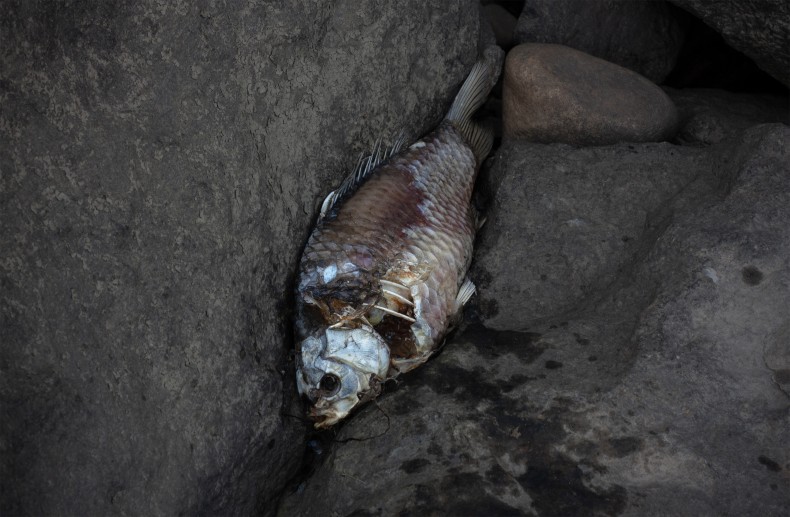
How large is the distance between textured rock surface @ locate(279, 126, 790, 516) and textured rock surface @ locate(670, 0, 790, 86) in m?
0.53

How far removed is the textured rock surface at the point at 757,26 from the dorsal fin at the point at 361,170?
4.61ft

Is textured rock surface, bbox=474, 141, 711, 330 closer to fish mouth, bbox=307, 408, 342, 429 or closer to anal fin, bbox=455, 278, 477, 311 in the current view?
anal fin, bbox=455, 278, 477, 311

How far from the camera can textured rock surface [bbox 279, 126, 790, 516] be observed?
221 centimetres

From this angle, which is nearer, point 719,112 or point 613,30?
point 719,112

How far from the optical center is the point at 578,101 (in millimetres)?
3275

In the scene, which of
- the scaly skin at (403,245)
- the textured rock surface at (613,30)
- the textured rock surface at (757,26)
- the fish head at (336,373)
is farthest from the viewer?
the textured rock surface at (613,30)

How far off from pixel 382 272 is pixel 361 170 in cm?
45

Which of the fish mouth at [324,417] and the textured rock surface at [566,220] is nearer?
the fish mouth at [324,417]

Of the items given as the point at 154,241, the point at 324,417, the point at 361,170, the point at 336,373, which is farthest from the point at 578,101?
the point at 154,241

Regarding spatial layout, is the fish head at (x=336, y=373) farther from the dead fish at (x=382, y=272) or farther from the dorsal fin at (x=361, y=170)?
the dorsal fin at (x=361, y=170)

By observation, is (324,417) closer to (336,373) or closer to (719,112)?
(336,373)

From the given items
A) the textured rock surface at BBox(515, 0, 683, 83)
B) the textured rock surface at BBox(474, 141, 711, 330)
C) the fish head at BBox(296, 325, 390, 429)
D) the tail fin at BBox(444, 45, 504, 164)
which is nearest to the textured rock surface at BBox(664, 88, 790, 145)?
the textured rock surface at BBox(515, 0, 683, 83)

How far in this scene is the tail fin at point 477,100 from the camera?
11.1 ft

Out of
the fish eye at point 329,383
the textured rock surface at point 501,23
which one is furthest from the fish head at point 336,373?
the textured rock surface at point 501,23
